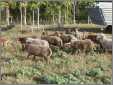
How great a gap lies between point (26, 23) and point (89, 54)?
3.24 ft

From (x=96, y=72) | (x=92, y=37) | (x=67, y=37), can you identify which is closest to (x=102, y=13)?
(x=92, y=37)

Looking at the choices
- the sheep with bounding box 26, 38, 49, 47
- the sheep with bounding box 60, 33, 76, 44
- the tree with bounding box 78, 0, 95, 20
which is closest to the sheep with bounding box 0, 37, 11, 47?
the sheep with bounding box 26, 38, 49, 47

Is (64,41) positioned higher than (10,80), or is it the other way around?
(64,41)

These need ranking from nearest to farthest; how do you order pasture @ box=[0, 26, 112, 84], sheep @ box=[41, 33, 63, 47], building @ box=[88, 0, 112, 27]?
building @ box=[88, 0, 112, 27] < pasture @ box=[0, 26, 112, 84] < sheep @ box=[41, 33, 63, 47]

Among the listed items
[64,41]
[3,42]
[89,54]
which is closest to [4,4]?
[3,42]

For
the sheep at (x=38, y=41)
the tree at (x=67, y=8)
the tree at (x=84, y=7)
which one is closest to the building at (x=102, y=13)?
the tree at (x=84, y=7)

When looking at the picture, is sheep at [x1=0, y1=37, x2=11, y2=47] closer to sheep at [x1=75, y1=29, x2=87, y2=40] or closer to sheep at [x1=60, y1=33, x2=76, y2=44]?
sheep at [x1=60, y1=33, x2=76, y2=44]

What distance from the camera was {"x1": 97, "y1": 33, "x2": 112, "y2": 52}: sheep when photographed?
6.14 m

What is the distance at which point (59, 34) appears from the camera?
6.26m

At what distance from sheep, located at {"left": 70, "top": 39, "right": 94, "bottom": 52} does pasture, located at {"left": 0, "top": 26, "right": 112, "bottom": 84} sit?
0.24 ft

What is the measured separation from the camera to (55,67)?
620cm

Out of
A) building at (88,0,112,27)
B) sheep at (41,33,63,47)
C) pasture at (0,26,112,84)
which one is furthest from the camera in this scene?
sheep at (41,33,63,47)

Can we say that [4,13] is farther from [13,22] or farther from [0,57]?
[0,57]

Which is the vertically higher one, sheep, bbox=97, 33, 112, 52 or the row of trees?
the row of trees
